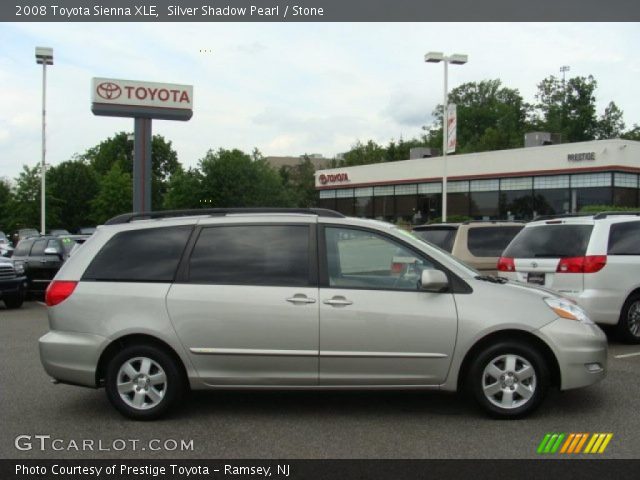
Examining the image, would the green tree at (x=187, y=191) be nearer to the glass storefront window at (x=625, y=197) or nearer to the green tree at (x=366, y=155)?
the green tree at (x=366, y=155)

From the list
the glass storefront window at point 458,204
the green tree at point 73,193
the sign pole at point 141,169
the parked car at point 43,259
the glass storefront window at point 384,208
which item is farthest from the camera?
the green tree at point 73,193

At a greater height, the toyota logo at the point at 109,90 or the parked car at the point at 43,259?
the toyota logo at the point at 109,90

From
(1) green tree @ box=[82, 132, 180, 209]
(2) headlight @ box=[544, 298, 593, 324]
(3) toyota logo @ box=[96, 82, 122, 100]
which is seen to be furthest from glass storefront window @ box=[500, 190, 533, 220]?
(1) green tree @ box=[82, 132, 180, 209]

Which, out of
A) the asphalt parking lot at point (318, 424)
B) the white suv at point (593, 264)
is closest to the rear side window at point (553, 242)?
the white suv at point (593, 264)

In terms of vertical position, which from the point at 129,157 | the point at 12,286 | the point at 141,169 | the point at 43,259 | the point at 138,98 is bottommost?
the point at 12,286

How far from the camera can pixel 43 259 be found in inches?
615

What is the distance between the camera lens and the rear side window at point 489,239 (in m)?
11.3

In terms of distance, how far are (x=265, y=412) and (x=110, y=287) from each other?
5.77 feet

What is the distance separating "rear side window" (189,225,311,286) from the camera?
218 inches

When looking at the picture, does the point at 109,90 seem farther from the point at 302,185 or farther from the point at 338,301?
the point at 302,185

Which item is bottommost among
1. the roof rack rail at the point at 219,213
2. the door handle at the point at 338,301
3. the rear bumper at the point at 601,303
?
the rear bumper at the point at 601,303

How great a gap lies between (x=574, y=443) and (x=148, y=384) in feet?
11.4

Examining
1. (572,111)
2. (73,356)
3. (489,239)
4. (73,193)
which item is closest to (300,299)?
(73,356)
